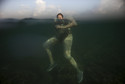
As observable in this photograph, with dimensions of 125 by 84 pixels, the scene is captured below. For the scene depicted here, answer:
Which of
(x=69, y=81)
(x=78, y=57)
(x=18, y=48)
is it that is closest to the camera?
(x=69, y=81)

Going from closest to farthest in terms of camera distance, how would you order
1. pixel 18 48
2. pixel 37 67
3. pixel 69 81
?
pixel 69 81 → pixel 37 67 → pixel 18 48

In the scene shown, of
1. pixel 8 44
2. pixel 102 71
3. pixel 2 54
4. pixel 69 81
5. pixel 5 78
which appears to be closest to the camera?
pixel 69 81

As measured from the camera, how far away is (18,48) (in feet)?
22.7

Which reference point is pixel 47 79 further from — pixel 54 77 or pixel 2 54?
pixel 2 54

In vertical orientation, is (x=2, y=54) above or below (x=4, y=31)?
below

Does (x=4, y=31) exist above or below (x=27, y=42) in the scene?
above

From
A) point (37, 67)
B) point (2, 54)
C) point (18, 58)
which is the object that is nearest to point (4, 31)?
point (2, 54)

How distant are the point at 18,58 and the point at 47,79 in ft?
7.83

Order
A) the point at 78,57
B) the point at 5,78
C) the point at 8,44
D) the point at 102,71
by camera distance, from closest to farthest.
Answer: the point at 5,78 < the point at 102,71 < the point at 78,57 < the point at 8,44

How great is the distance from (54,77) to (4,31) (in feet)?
18.9

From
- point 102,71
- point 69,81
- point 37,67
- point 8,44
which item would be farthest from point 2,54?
point 102,71

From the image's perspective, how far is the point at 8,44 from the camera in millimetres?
7672

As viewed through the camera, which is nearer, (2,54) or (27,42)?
(2,54)

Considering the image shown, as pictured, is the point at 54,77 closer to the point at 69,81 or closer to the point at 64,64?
the point at 69,81
